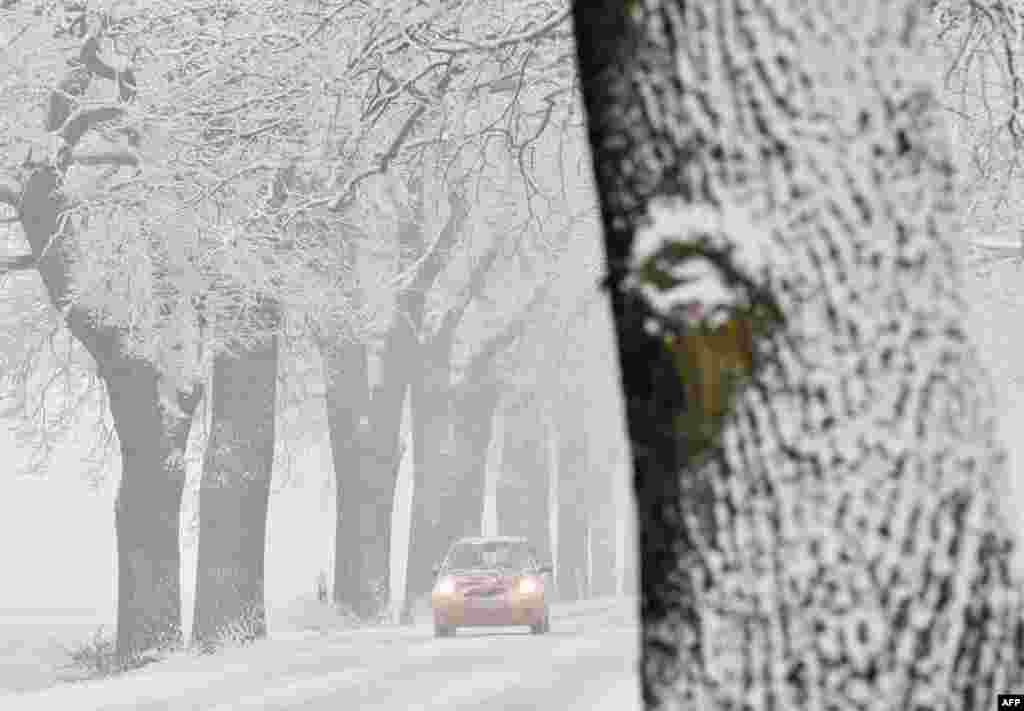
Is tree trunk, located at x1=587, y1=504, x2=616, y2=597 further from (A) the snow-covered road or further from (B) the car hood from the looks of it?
(A) the snow-covered road

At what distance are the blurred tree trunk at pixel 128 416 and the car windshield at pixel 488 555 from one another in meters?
4.82

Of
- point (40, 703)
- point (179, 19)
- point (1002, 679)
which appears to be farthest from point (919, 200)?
point (179, 19)

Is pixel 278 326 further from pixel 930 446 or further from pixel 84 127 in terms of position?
pixel 930 446

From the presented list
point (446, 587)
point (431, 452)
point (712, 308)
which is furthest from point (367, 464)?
point (712, 308)

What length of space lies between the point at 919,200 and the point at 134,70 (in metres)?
18.5

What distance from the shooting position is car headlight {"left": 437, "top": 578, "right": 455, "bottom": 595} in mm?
24406

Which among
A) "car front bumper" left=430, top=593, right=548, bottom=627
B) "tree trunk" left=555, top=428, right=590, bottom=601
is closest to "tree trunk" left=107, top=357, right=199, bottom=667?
"car front bumper" left=430, top=593, right=548, bottom=627

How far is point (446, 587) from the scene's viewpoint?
24.5 metres

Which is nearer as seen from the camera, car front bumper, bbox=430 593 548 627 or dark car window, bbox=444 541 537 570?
car front bumper, bbox=430 593 548 627

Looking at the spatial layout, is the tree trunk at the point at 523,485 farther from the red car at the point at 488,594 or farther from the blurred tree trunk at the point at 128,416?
the blurred tree trunk at the point at 128,416

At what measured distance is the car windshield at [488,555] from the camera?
25.3 metres

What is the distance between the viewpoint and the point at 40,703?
568 inches

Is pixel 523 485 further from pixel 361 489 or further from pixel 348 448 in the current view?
pixel 348 448

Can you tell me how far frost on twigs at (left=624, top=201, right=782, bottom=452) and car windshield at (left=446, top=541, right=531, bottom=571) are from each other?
22.1 m
